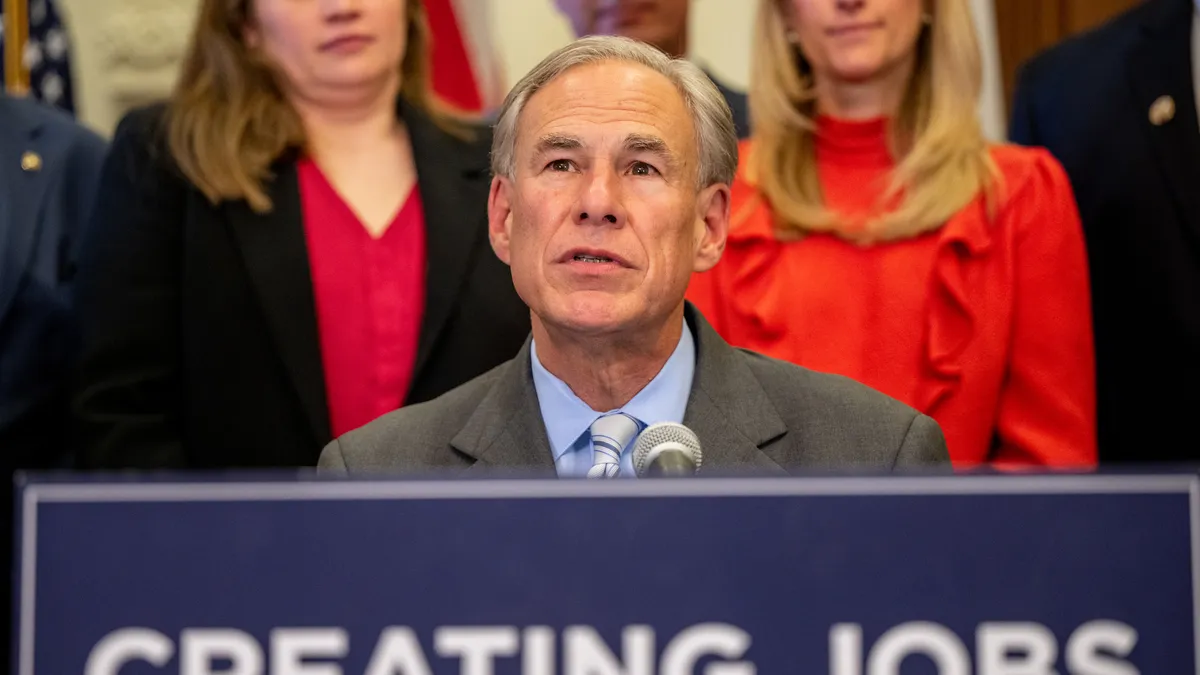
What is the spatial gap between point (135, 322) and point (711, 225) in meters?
1.03

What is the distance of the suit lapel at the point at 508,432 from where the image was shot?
6.69 feet

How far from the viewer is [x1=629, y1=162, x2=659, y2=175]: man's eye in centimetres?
208

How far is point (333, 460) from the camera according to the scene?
2.09 metres

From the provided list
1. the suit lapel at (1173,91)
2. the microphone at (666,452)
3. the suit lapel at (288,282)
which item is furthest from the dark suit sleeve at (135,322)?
the suit lapel at (1173,91)

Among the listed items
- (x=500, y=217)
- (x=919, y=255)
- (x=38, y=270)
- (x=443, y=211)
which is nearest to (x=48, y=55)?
(x=38, y=270)

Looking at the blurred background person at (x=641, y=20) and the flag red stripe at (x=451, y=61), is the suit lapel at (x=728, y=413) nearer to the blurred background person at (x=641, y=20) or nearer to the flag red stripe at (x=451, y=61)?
the blurred background person at (x=641, y=20)

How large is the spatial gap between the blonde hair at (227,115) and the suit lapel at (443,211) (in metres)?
0.22

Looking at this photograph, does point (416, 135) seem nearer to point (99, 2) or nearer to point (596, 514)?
point (596, 514)

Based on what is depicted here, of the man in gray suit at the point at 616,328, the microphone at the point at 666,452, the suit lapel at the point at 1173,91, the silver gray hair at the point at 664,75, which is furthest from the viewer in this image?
the suit lapel at the point at 1173,91

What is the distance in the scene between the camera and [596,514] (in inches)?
47.9

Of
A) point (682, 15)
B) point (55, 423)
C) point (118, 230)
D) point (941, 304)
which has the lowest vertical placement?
point (55, 423)

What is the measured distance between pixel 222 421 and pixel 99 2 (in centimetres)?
261

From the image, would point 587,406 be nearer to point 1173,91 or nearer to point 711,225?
point 711,225

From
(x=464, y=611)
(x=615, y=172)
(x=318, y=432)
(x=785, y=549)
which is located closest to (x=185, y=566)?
(x=464, y=611)
